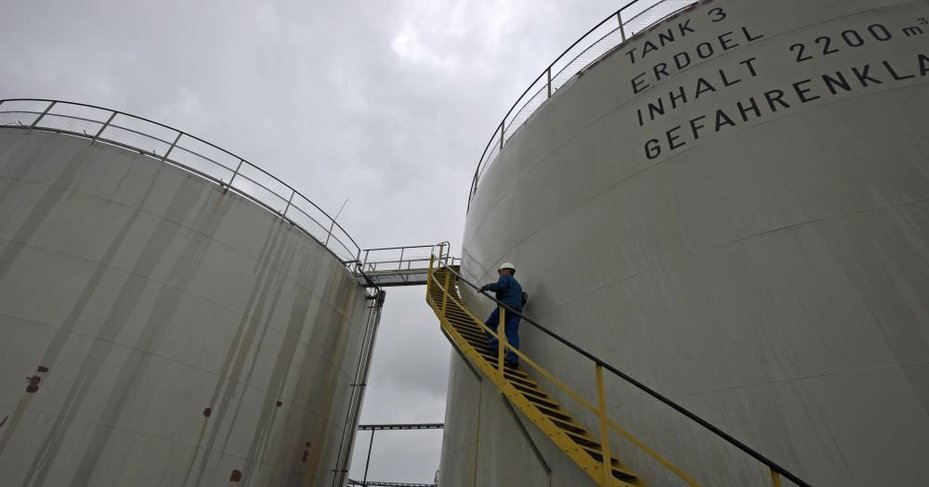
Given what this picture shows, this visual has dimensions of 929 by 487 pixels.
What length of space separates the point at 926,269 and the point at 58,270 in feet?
39.2

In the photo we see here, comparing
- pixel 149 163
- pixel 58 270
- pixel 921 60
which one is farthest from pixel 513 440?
pixel 149 163

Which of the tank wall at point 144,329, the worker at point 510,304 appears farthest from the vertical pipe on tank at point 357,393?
the worker at point 510,304

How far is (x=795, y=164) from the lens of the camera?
14.2 feet

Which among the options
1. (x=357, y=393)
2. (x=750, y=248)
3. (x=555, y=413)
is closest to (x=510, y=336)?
(x=555, y=413)

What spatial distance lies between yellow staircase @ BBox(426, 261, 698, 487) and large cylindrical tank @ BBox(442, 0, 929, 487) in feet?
0.82

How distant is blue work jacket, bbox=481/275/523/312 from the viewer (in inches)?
239

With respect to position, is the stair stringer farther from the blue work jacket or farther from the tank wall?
the tank wall

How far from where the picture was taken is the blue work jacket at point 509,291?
606 centimetres

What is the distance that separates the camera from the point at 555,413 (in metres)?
4.85

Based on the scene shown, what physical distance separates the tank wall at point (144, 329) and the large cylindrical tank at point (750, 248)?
18.5ft

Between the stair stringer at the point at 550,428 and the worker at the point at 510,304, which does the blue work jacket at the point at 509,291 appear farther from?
the stair stringer at the point at 550,428

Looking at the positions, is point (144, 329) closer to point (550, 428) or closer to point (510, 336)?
point (510, 336)

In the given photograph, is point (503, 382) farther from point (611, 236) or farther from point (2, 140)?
point (2, 140)

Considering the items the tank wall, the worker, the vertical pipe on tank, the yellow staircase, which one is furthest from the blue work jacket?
the vertical pipe on tank
